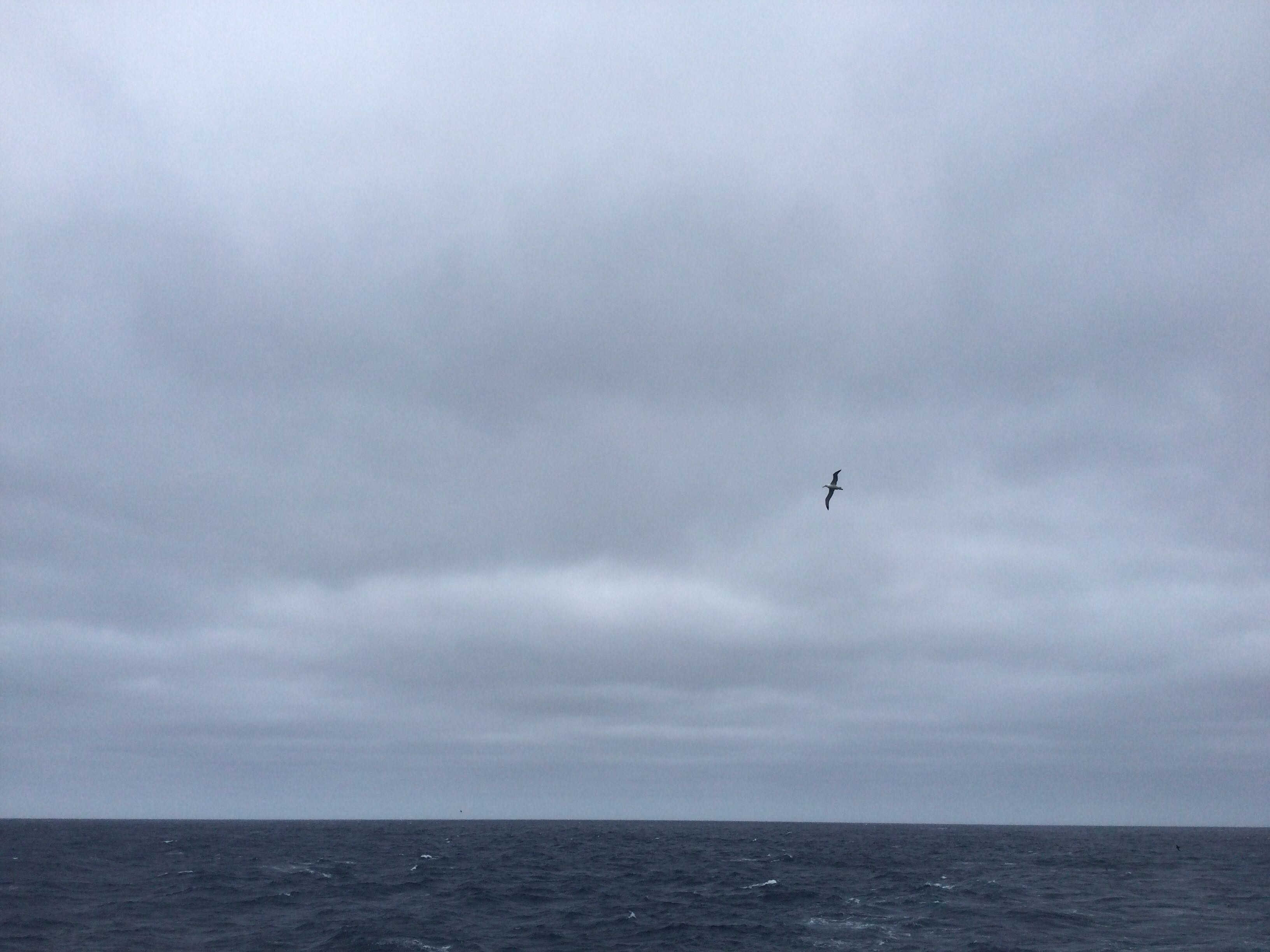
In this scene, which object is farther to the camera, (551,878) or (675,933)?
(551,878)

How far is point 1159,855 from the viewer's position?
162250 mm

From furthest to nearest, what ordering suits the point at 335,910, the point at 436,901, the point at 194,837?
the point at 194,837
the point at 436,901
the point at 335,910

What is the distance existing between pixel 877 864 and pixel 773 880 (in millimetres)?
33175

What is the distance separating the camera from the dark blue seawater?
64.4 metres

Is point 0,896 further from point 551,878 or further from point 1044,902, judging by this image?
point 1044,902

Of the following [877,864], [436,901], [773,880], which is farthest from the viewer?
[877,864]

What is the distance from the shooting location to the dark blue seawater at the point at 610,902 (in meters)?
64.4

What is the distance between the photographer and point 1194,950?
63.5 metres

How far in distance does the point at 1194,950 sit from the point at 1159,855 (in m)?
116

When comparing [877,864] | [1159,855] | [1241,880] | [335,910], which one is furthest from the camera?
[1159,855]

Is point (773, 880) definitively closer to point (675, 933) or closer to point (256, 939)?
point (675, 933)

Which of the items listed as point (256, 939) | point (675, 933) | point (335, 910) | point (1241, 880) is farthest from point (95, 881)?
point (1241, 880)

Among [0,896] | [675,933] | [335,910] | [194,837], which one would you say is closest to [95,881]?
[0,896]

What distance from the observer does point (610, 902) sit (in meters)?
81.8
